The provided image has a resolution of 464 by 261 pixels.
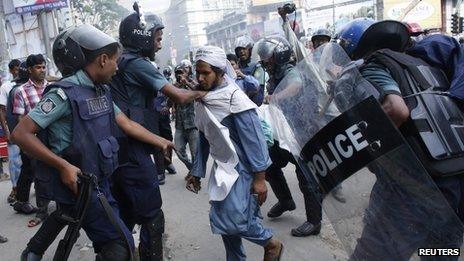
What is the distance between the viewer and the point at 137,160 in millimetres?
2873

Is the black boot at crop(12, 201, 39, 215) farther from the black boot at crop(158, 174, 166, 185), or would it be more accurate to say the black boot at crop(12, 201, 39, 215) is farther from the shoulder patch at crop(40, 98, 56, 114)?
the shoulder patch at crop(40, 98, 56, 114)

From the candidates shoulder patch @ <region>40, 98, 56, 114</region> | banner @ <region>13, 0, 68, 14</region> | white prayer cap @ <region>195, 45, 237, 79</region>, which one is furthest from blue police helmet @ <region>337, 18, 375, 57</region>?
banner @ <region>13, 0, 68, 14</region>

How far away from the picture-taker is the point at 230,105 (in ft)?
8.76

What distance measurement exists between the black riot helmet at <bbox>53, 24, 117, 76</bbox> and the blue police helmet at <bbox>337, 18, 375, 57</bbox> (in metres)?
1.21

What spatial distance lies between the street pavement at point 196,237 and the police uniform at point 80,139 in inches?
54.3

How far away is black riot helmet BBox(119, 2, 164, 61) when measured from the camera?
2933 millimetres

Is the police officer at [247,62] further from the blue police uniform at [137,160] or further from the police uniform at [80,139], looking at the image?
the police uniform at [80,139]

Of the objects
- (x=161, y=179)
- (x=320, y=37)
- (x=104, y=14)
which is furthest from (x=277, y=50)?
(x=104, y=14)

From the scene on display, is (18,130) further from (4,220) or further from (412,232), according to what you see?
(4,220)

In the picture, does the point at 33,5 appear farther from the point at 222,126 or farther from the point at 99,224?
the point at 99,224

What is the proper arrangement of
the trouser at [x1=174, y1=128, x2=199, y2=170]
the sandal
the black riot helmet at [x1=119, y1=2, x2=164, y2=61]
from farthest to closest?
the trouser at [x1=174, y1=128, x2=199, y2=170] < the sandal < the black riot helmet at [x1=119, y1=2, x2=164, y2=61]

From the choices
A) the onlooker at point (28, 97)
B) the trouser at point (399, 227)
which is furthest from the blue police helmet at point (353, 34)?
the onlooker at point (28, 97)

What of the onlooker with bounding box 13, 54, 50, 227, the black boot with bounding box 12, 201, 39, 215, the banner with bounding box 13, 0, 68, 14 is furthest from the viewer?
the banner with bounding box 13, 0, 68, 14

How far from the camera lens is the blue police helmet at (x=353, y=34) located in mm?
2072
